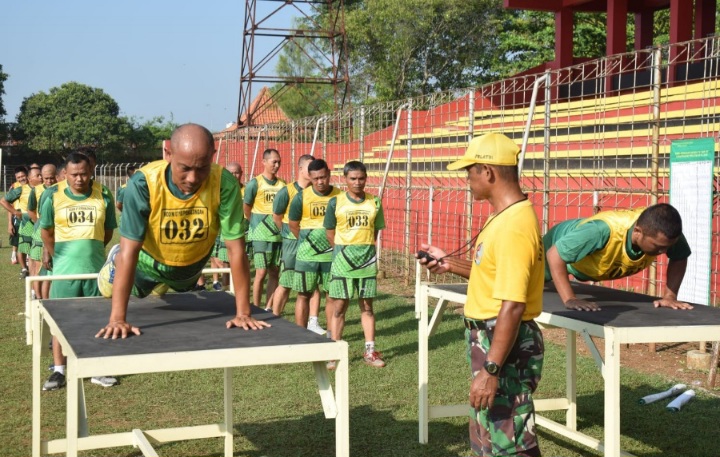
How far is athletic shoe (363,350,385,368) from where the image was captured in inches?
372

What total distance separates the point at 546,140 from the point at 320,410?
4925 millimetres

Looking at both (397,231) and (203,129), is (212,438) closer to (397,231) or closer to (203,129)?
(203,129)

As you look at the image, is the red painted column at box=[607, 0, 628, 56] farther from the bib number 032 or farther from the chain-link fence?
the bib number 032

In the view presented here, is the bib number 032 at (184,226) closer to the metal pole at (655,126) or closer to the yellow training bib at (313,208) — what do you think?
the yellow training bib at (313,208)

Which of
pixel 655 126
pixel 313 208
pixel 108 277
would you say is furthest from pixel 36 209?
pixel 655 126

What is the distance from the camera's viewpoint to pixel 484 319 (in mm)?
4480

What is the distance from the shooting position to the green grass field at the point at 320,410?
671 centimetres

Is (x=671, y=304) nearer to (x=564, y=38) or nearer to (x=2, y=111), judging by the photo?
(x=564, y=38)

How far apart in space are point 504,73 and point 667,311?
35.0m

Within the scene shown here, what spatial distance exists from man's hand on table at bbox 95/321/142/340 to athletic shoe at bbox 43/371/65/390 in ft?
13.8

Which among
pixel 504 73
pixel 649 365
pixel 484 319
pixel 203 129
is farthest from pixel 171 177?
pixel 504 73

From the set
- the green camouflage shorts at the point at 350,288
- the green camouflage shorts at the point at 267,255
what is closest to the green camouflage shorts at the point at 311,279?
the green camouflage shorts at the point at 350,288

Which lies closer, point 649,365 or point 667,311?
point 667,311

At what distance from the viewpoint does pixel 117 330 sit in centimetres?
452
